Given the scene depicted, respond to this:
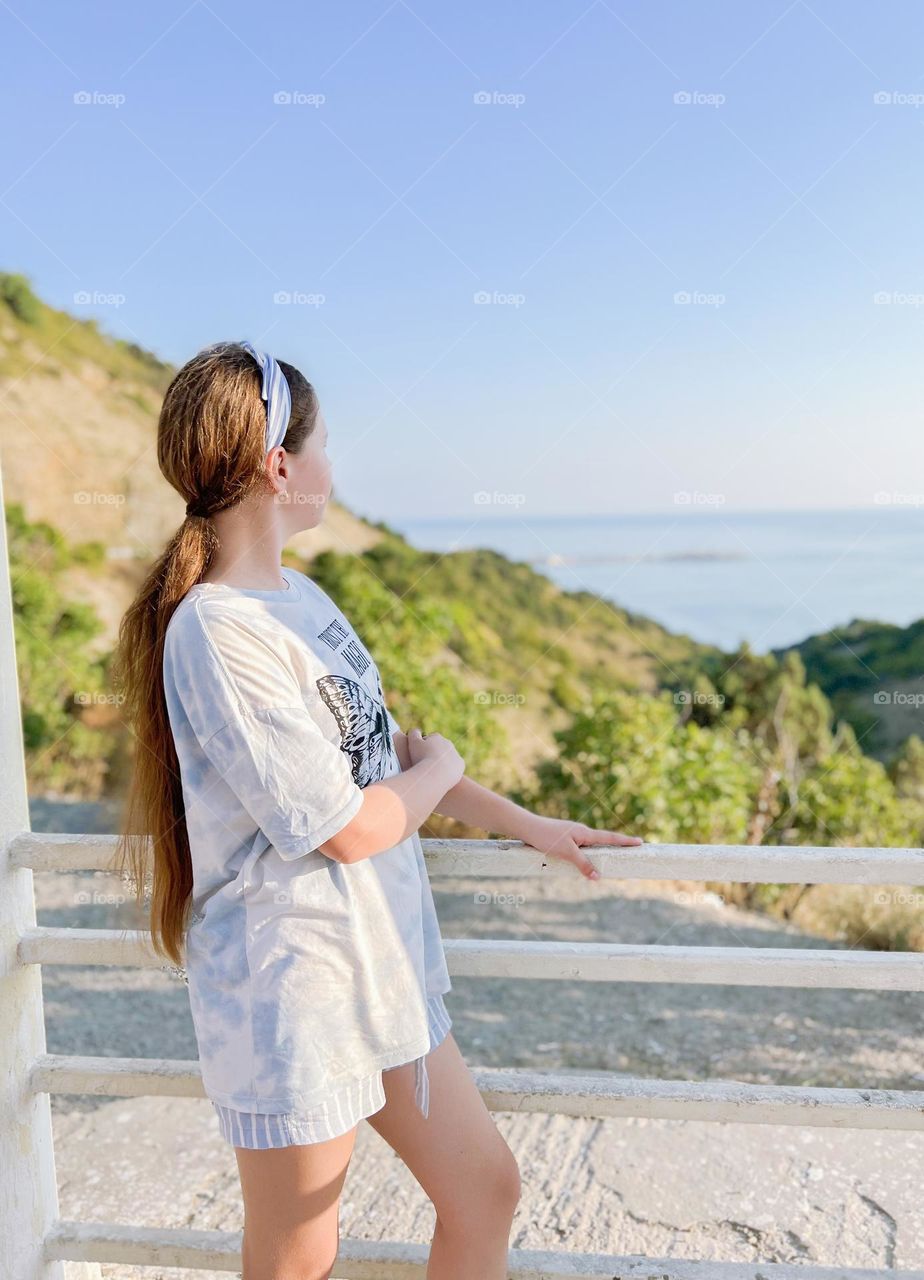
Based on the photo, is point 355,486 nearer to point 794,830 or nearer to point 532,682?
point 532,682

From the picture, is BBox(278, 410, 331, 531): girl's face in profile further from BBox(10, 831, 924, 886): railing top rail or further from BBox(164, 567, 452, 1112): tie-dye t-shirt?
BBox(10, 831, 924, 886): railing top rail

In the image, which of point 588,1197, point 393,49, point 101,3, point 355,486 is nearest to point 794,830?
point 588,1197

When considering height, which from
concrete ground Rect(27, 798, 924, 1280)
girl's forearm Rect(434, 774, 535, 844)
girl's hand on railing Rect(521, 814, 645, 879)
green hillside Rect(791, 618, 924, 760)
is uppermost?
girl's forearm Rect(434, 774, 535, 844)

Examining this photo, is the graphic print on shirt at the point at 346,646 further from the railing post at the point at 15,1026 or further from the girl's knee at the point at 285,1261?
the girl's knee at the point at 285,1261

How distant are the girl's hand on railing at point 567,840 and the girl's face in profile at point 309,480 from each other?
484mm

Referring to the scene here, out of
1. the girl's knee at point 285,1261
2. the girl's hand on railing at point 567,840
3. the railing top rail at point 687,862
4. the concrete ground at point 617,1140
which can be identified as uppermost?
the girl's hand on railing at point 567,840

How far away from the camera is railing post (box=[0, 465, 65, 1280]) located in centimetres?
141

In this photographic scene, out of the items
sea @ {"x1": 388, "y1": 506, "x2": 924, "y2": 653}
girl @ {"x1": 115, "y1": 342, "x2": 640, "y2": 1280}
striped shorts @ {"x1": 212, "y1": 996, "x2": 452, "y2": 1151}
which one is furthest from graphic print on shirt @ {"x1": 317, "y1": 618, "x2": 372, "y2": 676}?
sea @ {"x1": 388, "y1": 506, "x2": 924, "y2": 653}

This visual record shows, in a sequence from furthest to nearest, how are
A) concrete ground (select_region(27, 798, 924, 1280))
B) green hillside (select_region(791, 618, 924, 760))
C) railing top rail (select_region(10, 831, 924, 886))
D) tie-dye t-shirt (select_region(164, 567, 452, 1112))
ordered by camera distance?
green hillside (select_region(791, 618, 924, 760)), concrete ground (select_region(27, 798, 924, 1280)), railing top rail (select_region(10, 831, 924, 886)), tie-dye t-shirt (select_region(164, 567, 452, 1112))

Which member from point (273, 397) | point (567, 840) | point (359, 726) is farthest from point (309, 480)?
point (567, 840)

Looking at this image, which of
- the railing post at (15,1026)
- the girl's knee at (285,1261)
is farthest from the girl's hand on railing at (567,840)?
the railing post at (15,1026)

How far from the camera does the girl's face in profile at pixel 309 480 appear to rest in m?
1.19

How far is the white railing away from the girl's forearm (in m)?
0.03

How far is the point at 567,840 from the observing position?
1292mm
